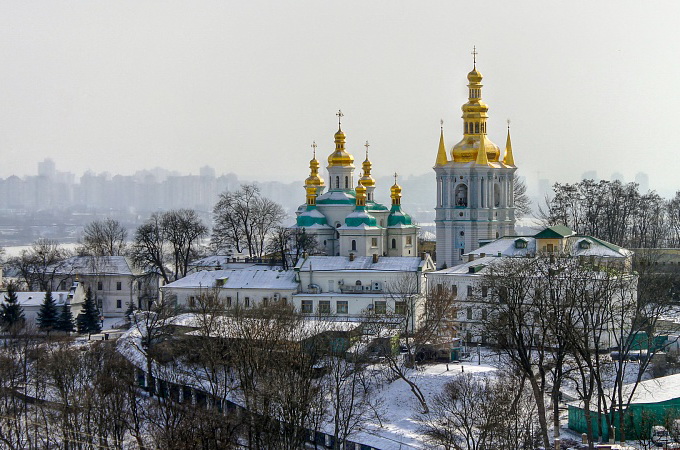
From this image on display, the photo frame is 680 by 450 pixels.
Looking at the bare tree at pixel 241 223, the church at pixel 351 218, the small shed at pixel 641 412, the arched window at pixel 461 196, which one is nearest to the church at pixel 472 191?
the arched window at pixel 461 196

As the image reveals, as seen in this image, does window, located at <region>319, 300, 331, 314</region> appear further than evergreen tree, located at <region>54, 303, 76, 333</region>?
No

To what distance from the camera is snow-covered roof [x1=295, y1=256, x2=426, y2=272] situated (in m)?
42.0

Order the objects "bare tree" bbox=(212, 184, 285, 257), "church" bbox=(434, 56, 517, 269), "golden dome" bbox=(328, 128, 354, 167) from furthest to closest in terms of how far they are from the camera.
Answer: "bare tree" bbox=(212, 184, 285, 257)
"golden dome" bbox=(328, 128, 354, 167)
"church" bbox=(434, 56, 517, 269)

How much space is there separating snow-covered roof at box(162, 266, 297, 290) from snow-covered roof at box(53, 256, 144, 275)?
18.8ft

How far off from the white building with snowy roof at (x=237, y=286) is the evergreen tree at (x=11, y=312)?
4887 mm

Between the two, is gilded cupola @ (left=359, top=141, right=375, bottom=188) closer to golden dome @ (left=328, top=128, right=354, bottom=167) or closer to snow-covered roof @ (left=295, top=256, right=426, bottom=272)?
golden dome @ (left=328, top=128, right=354, bottom=167)

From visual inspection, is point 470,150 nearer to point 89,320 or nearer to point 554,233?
point 554,233

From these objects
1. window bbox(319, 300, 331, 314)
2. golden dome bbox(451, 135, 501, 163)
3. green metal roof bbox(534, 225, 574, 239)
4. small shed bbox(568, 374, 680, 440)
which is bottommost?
small shed bbox(568, 374, 680, 440)

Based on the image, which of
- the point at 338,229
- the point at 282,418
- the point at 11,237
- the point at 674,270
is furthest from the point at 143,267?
the point at 11,237

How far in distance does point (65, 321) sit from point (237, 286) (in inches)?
→ 230

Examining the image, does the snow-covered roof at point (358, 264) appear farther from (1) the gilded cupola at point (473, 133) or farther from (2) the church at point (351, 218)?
(1) the gilded cupola at point (473, 133)

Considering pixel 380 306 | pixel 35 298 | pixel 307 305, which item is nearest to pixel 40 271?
pixel 35 298

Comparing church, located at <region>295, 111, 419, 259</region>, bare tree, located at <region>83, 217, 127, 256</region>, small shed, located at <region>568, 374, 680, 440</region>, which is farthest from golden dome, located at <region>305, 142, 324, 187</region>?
small shed, located at <region>568, 374, 680, 440</region>

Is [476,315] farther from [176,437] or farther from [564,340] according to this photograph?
[176,437]
